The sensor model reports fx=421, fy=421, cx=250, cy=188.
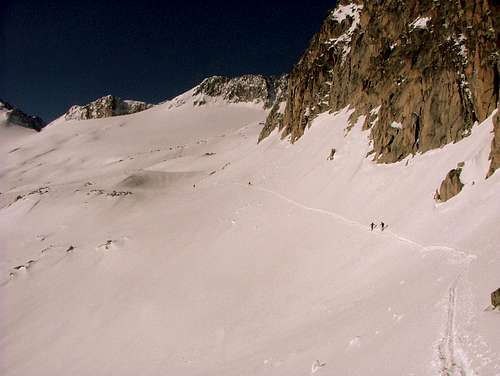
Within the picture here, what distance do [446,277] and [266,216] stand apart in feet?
78.6

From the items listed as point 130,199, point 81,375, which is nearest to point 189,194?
point 130,199

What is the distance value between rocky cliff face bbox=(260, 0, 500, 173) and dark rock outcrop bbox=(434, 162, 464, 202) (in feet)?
18.9

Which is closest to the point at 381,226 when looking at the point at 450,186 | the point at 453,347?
the point at 450,186

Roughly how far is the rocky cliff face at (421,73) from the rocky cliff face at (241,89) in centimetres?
12589

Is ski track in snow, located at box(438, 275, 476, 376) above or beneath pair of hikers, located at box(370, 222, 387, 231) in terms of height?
above

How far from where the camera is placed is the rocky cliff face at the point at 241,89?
7170 inches

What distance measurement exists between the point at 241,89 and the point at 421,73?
521 feet

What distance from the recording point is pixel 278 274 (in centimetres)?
2622

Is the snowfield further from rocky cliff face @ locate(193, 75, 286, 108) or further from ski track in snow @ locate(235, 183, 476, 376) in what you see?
Answer: rocky cliff face @ locate(193, 75, 286, 108)

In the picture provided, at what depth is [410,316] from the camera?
13.5 metres

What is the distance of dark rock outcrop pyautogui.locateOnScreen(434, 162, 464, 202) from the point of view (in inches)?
917

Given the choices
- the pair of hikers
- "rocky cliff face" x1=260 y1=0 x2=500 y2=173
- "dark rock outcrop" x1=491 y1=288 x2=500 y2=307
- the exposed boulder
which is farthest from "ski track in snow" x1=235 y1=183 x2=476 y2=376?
"rocky cliff face" x1=260 y1=0 x2=500 y2=173

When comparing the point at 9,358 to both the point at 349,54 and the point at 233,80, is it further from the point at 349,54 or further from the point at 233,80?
the point at 233,80

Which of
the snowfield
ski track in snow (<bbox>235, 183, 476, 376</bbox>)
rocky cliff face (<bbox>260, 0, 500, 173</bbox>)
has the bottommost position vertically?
the snowfield
